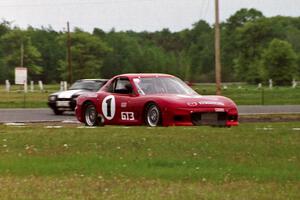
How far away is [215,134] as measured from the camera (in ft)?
40.4

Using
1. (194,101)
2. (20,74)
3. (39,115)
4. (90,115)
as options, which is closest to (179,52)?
(20,74)

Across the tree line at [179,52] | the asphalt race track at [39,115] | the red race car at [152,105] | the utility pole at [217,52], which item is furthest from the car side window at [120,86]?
the tree line at [179,52]

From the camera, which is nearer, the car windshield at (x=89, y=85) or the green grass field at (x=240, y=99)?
the car windshield at (x=89, y=85)

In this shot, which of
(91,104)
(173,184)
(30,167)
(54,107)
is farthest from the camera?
(54,107)

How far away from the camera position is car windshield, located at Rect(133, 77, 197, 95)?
51.8 feet

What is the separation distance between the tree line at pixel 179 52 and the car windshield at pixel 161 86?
81.1 metres

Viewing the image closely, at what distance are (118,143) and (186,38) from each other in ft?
518

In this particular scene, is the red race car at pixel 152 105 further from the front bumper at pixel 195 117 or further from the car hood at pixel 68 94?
the car hood at pixel 68 94

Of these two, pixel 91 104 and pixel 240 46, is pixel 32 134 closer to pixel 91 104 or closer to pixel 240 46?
pixel 91 104

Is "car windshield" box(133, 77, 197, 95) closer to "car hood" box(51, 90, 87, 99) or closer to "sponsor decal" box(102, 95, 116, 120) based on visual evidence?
"sponsor decal" box(102, 95, 116, 120)

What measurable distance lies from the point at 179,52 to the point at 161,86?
148319 mm

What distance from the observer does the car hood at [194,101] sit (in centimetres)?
1466

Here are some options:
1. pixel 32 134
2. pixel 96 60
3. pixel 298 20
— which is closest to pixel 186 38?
pixel 298 20

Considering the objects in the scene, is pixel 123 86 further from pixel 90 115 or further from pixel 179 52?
pixel 179 52
